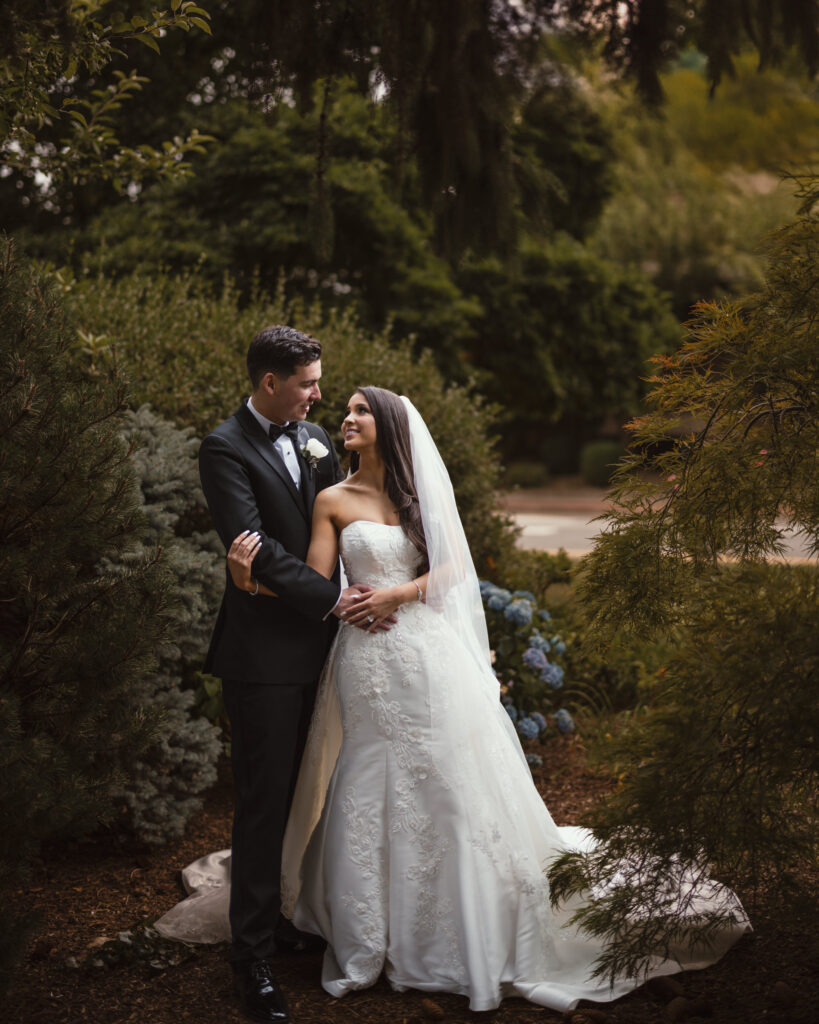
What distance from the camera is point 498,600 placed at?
608 cm

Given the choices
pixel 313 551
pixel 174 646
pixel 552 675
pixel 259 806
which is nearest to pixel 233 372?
pixel 174 646

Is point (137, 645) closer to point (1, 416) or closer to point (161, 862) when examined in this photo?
point (1, 416)

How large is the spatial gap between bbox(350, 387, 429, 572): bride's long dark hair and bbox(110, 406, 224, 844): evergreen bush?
1.38 metres

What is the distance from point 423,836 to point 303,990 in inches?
27.1

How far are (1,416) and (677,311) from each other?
2891 centimetres

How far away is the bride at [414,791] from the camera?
3.51 m

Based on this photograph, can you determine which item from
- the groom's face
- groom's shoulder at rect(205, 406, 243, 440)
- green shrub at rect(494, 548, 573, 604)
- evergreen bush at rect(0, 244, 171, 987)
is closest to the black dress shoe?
evergreen bush at rect(0, 244, 171, 987)

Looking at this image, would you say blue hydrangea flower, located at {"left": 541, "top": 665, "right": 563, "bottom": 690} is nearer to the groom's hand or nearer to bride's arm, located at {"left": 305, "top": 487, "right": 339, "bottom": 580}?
the groom's hand

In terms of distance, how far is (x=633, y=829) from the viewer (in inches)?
116

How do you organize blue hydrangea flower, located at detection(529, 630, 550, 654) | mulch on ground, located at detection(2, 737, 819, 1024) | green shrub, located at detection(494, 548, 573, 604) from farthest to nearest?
green shrub, located at detection(494, 548, 573, 604) → blue hydrangea flower, located at detection(529, 630, 550, 654) → mulch on ground, located at detection(2, 737, 819, 1024)

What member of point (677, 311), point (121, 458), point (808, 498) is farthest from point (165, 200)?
point (677, 311)

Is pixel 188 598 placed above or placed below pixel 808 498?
below

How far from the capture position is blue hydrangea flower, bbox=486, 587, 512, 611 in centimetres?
608

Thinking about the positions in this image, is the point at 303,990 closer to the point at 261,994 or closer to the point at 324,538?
the point at 261,994
